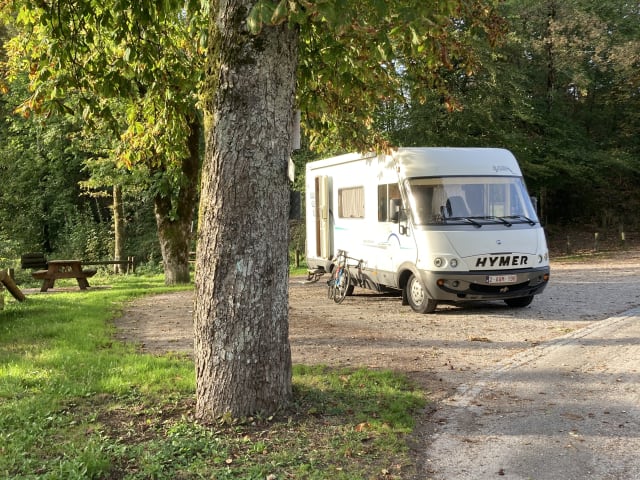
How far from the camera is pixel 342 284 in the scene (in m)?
12.0

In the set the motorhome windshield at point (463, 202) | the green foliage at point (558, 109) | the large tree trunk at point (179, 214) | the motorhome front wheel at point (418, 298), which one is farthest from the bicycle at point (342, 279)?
the green foliage at point (558, 109)

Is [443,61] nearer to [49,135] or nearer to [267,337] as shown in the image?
[267,337]

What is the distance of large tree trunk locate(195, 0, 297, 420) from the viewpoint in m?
4.51

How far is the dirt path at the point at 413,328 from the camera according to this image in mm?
6938

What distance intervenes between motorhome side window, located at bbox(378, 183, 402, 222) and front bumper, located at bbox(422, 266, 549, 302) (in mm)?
1242

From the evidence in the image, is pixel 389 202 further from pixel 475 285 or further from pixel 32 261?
pixel 32 261

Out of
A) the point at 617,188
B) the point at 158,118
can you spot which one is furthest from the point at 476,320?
the point at 617,188

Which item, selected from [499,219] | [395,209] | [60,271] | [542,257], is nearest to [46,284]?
[60,271]

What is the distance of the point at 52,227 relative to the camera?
34.5m

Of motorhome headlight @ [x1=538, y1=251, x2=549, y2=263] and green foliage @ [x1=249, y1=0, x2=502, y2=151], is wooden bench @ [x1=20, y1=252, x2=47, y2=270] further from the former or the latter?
motorhome headlight @ [x1=538, y1=251, x2=549, y2=263]

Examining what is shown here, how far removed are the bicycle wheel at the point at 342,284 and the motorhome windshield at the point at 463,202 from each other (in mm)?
2404

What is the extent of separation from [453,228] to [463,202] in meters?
0.58

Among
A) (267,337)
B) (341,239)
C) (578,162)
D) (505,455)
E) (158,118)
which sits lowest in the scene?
(505,455)

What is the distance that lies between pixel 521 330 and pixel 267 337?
17.2 ft
